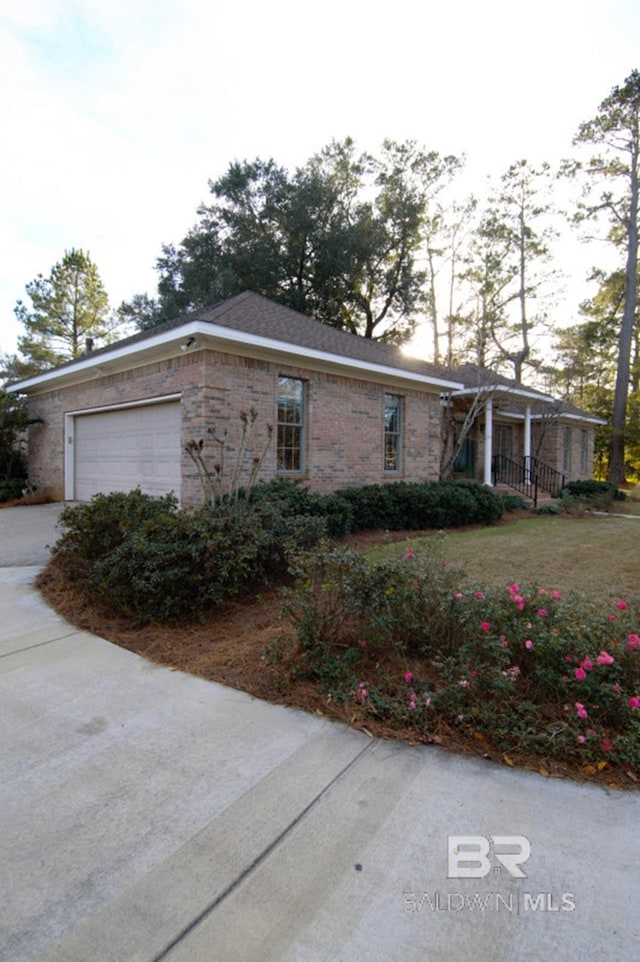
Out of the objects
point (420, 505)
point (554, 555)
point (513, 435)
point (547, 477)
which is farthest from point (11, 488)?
point (547, 477)

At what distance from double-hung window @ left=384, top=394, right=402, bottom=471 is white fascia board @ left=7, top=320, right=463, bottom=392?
603mm

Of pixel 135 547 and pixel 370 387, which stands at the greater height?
pixel 370 387

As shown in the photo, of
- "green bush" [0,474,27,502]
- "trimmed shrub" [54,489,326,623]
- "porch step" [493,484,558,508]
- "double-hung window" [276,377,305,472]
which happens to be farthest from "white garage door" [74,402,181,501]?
"porch step" [493,484,558,508]

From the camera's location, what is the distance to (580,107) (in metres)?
20.1

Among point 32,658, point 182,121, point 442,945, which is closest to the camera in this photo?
point 442,945

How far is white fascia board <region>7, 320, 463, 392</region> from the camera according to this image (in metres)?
8.23

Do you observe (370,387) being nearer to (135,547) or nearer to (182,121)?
(182,121)

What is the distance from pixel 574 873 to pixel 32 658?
3.57 m

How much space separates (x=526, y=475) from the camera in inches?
675

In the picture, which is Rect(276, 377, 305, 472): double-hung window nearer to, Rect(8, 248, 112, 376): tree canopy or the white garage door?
the white garage door

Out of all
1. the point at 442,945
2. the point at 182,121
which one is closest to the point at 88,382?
the point at 182,121

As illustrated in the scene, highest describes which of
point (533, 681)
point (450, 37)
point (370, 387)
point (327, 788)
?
point (450, 37)

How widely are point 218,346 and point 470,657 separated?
6.89 m

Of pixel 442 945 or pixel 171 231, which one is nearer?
pixel 442 945
